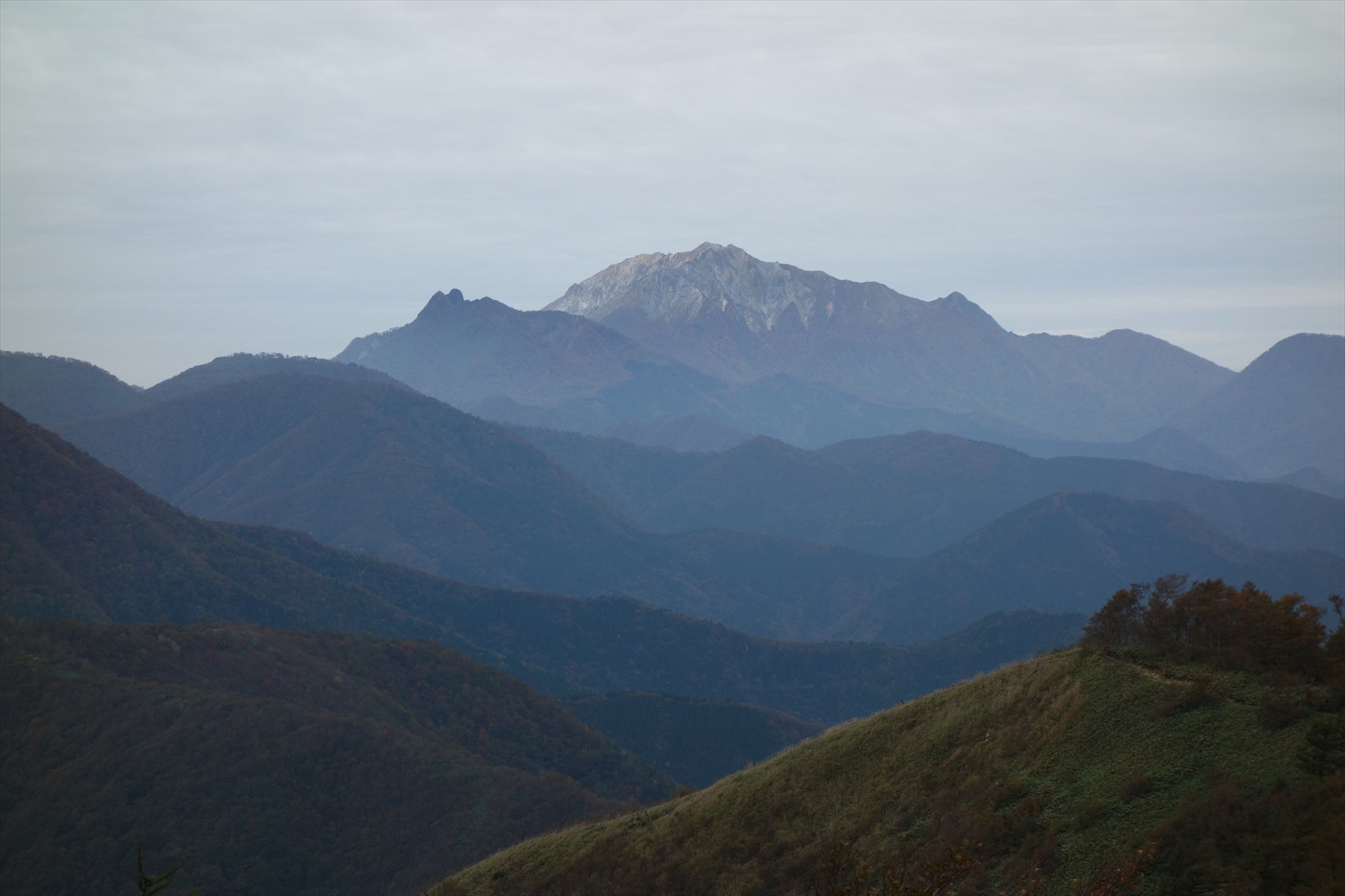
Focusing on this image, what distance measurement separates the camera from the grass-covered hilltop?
58.7ft

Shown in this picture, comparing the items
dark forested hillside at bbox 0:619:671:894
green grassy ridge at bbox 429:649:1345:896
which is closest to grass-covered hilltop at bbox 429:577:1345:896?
green grassy ridge at bbox 429:649:1345:896

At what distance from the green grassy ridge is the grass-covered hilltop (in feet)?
0.19

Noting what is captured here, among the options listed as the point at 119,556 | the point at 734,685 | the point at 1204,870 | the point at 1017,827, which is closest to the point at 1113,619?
the point at 1017,827

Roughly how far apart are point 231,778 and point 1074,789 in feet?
224

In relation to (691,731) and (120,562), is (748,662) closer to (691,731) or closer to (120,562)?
(691,731)

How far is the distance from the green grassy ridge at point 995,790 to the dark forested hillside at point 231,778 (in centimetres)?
3866

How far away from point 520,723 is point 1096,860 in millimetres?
90103

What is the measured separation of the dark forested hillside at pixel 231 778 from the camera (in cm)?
6738

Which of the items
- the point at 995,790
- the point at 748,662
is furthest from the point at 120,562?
the point at 995,790

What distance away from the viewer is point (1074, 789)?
22.8 metres

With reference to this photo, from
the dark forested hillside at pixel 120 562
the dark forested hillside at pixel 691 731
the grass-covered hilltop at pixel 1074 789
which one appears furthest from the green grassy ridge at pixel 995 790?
the dark forested hillside at pixel 120 562

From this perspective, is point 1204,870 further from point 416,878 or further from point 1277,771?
point 416,878

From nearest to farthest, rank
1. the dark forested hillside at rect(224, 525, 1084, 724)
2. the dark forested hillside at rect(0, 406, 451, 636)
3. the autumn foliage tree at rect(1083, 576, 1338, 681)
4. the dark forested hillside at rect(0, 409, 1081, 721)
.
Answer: the autumn foliage tree at rect(1083, 576, 1338, 681)
the dark forested hillside at rect(0, 406, 451, 636)
the dark forested hillside at rect(0, 409, 1081, 721)
the dark forested hillside at rect(224, 525, 1084, 724)

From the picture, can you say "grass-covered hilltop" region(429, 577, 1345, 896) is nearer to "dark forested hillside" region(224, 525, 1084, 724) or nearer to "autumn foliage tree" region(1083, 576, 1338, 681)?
"autumn foliage tree" region(1083, 576, 1338, 681)
